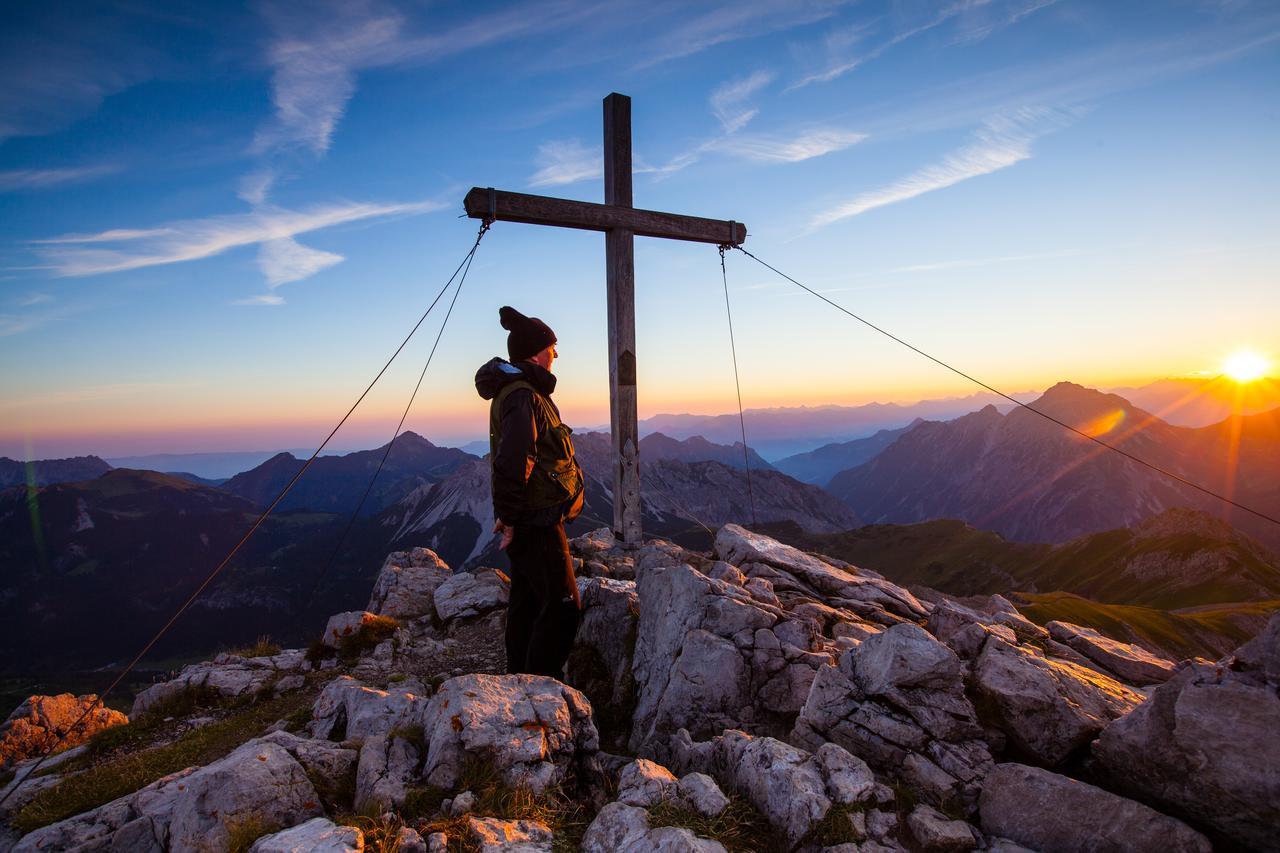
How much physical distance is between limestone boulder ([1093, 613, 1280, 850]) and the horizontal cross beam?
10774 millimetres

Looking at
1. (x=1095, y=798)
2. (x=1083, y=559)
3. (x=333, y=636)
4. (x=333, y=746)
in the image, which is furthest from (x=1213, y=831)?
(x=1083, y=559)

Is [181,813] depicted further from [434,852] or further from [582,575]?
[582,575]

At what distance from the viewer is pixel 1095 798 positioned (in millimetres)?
5551

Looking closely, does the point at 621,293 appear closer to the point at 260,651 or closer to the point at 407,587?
the point at 407,587

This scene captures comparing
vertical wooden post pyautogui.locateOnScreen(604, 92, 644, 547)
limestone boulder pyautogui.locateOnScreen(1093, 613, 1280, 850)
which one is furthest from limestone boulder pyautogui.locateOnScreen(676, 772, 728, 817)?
vertical wooden post pyautogui.locateOnScreen(604, 92, 644, 547)

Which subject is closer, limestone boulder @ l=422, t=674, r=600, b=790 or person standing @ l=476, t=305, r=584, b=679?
limestone boulder @ l=422, t=674, r=600, b=790

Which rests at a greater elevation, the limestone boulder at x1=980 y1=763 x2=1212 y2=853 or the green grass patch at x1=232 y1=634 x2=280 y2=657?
the limestone boulder at x1=980 y1=763 x2=1212 y2=853

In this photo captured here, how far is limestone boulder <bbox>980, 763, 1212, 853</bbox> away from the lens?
523cm

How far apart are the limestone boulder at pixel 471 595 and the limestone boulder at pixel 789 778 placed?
8.39 meters

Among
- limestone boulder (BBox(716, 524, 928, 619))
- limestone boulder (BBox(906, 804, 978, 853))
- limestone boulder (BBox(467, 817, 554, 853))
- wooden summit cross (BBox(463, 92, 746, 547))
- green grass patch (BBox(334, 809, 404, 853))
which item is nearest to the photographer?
green grass patch (BBox(334, 809, 404, 853))

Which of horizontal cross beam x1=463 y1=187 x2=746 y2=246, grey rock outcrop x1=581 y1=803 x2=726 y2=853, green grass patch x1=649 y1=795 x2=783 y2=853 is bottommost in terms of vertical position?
green grass patch x1=649 y1=795 x2=783 y2=853

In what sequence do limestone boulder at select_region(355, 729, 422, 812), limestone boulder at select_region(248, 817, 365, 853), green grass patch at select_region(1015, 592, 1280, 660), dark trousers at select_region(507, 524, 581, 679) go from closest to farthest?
limestone boulder at select_region(248, 817, 365, 853), limestone boulder at select_region(355, 729, 422, 812), dark trousers at select_region(507, 524, 581, 679), green grass patch at select_region(1015, 592, 1280, 660)

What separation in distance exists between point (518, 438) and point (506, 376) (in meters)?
0.99

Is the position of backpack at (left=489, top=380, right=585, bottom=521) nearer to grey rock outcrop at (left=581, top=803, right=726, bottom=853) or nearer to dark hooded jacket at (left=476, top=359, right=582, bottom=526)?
dark hooded jacket at (left=476, top=359, right=582, bottom=526)
